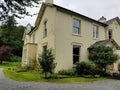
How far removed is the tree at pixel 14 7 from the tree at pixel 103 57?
10.7 meters

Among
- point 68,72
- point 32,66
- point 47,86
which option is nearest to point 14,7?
point 47,86

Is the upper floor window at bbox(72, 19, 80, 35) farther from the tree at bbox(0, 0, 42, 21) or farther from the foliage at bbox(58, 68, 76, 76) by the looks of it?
the tree at bbox(0, 0, 42, 21)

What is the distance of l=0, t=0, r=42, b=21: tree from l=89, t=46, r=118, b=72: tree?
35.0 ft

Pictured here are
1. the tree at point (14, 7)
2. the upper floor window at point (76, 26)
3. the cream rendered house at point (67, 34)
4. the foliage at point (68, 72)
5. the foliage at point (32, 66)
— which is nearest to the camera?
the tree at point (14, 7)

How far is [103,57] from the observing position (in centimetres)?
1669

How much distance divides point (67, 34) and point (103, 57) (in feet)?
15.7

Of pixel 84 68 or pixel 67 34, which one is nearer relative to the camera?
pixel 84 68

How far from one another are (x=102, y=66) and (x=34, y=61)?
9.12 metres

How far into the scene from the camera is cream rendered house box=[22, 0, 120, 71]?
17375 mm

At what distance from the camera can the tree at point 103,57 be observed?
16.5m

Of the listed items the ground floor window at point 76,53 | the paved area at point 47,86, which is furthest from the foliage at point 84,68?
the paved area at point 47,86

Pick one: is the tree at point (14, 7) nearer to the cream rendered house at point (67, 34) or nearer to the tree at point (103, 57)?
the cream rendered house at point (67, 34)

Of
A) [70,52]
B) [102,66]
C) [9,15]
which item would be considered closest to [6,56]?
[70,52]

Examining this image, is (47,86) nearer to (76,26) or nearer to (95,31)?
(76,26)
